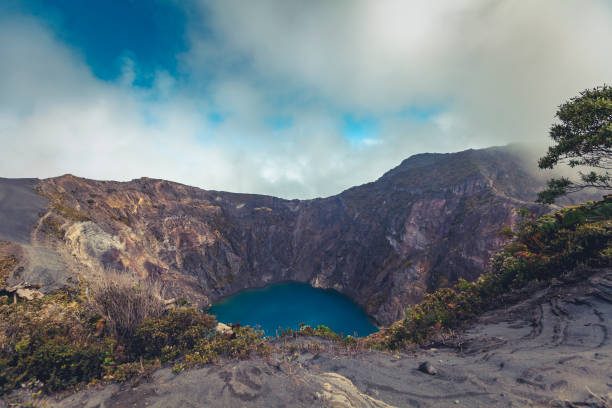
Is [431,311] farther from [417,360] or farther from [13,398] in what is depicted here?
[13,398]

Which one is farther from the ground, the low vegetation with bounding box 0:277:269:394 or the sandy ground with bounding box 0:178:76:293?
the sandy ground with bounding box 0:178:76:293

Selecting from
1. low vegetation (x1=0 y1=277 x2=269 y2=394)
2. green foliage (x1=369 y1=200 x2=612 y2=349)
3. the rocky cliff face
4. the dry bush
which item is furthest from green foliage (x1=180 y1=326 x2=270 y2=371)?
the rocky cliff face

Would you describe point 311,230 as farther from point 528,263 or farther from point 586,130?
point 586,130

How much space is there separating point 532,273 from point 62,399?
21147 mm

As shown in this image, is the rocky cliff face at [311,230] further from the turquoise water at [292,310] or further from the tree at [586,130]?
the tree at [586,130]

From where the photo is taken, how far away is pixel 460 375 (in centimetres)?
757

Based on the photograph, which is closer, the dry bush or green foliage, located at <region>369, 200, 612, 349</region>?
green foliage, located at <region>369, 200, 612, 349</region>

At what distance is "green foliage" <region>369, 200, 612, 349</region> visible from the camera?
36.6ft

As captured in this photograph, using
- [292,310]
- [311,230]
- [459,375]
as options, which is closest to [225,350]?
[459,375]

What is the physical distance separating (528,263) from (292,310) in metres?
48.4

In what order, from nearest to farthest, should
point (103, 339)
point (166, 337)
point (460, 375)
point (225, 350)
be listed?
point (460, 375)
point (225, 350)
point (103, 339)
point (166, 337)

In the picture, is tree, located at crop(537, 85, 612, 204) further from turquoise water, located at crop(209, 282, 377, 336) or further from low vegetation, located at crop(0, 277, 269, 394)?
turquoise water, located at crop(209, 282, 377, 336)

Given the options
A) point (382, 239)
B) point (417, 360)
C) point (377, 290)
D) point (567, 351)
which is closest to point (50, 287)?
point (417, 360)

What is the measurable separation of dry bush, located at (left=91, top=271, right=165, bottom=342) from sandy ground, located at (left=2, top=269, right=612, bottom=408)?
4.95 metres
